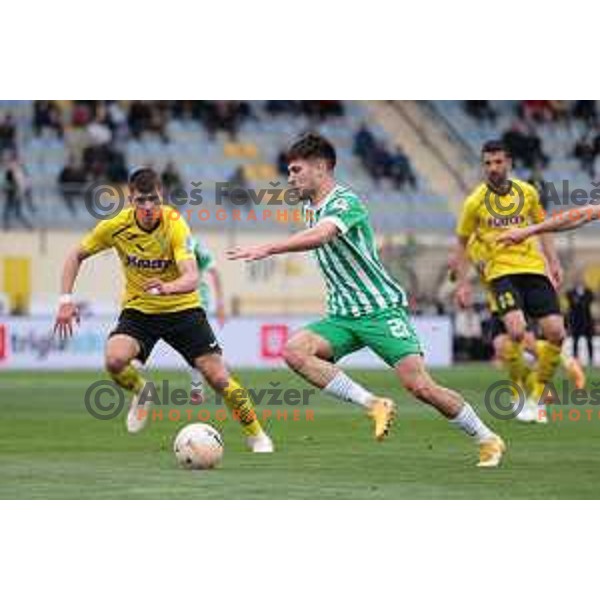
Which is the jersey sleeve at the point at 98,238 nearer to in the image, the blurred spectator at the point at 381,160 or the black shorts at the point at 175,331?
the black shorts at the point at 175,331

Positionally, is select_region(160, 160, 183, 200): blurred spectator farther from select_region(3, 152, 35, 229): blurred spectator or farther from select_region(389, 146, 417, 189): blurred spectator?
select_region(389, 146, 417, 189): blurred spectator

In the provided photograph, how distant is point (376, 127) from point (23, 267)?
931 centimetres

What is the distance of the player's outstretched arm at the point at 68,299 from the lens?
1244 cm

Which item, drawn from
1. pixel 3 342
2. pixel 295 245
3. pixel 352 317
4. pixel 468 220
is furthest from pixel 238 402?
pixel 3 342

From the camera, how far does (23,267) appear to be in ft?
104

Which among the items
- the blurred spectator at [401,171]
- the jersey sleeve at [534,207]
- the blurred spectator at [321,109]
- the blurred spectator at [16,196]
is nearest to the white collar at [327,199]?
the jersey sleeve at [534,207]

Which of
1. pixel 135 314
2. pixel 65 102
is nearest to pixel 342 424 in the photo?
pixel 135 314

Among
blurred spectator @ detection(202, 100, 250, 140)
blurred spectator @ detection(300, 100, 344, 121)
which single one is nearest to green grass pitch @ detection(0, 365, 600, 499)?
blurred spectator @ detection(202, 100, 250, 140)

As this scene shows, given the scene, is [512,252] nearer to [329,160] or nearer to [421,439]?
[421,439]

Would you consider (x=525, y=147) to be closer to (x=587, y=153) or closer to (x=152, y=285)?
(x=587, y=153)

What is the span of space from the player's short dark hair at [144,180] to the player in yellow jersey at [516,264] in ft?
12.7

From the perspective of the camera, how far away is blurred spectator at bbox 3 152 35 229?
3178cm

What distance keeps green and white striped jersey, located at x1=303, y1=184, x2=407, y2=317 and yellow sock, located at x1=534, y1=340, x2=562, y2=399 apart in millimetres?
5214

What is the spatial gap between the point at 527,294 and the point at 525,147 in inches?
801
